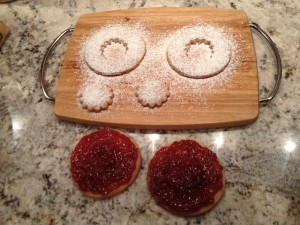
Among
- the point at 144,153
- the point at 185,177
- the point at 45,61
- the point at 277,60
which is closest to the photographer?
the point at 185,177

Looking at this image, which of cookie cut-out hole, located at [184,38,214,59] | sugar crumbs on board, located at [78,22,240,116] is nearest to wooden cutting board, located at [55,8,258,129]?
sugar crumbs on board, located at [78,22,240,116]

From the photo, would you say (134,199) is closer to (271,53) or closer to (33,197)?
(33,197)

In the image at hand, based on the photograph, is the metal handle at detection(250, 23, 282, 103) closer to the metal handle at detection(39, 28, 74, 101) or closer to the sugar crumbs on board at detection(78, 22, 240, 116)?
the sugar crumbs on board at detection(78, 22, 240, 116)

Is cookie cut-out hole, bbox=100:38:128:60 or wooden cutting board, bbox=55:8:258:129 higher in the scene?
cookie cut-out hole, bbox=100:38:128:60

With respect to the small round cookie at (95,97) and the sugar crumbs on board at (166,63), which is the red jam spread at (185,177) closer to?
the sugar crumbs on board at (166,63)

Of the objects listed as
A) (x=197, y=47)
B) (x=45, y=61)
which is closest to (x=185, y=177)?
(x=197, y=47)

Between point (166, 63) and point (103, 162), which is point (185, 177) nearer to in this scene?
point (103, 162)

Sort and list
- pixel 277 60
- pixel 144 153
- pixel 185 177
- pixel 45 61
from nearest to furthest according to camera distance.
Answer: pixel 185 177, pixel 144 153, pixel 277 60, pixel 45 61
